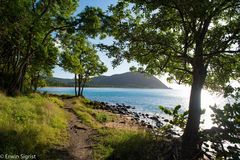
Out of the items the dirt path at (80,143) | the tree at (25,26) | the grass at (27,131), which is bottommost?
the dirt path at (80,143)

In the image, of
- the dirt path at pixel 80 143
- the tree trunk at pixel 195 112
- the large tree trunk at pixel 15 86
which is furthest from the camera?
the large tree trunk at pixel 15 86

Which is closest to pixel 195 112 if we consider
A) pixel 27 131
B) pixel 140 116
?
pixel 27 131

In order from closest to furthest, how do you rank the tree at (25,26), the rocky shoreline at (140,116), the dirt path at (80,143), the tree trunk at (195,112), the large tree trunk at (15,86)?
the dirt path at (80,143) → the tree trunk at (195,112) → the tree at (25,26) → the large tree trunk at (15,86) → the rocky shoreline at (140,116)

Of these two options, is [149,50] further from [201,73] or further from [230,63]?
[230,63]

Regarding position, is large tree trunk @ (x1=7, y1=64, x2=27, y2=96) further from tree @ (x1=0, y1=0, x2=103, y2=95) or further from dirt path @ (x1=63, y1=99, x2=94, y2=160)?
dirt path @ (x1=63, y1=99, x2=94, y2=160)

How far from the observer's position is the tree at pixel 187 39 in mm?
10289

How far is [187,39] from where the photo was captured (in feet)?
37.7

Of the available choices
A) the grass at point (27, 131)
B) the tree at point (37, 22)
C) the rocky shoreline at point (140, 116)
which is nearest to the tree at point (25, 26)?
the tree at point (37, 22)

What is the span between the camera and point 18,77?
84.3 ft

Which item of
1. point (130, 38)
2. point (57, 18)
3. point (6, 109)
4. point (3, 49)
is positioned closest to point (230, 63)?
point (130, 38)

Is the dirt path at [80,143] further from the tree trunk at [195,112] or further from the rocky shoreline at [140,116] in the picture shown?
the rocky shoreline at [140,116]

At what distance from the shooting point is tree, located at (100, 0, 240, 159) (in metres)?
10.3

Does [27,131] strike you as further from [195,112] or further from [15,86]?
[15,86]

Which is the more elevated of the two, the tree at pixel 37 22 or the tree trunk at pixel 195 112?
the tree at pixel 37 22
